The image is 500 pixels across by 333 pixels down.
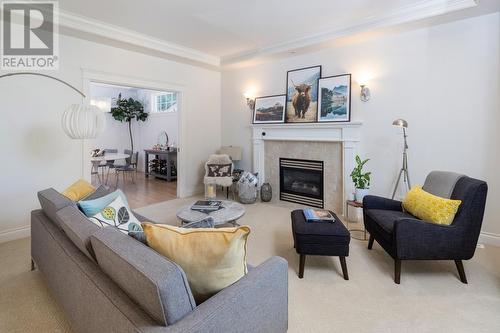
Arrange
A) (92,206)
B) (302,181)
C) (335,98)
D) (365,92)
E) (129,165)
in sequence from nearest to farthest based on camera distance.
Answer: (92,206), (365,92), (335,98), (302,181), (129,165)

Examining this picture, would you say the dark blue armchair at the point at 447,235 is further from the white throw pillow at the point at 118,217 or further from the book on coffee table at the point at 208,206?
the white throw pillow at the point at 118,217

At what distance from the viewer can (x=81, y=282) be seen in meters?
1.26

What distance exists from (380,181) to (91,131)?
150 inches

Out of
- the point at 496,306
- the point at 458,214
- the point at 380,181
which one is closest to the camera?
the point at 496,306

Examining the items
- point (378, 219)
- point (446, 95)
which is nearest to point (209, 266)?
point (378, 219)

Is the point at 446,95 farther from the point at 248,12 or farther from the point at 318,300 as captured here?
the point at 318,300

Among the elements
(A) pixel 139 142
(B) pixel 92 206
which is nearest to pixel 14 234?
(B) pixel 92 206

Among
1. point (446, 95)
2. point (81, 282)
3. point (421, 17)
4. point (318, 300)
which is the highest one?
point (421, 17)

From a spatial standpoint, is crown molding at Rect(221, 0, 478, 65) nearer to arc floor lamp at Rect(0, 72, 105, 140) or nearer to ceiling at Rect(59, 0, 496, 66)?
ceiling at Rect(59, 0, 496, 66)

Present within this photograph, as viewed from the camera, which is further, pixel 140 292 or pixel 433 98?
pixel 433 98

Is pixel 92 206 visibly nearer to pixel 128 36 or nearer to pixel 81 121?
pixel 81 121

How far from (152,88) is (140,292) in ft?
14.2

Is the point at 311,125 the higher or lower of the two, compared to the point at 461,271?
higher

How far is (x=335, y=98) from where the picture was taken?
13.4 ft
